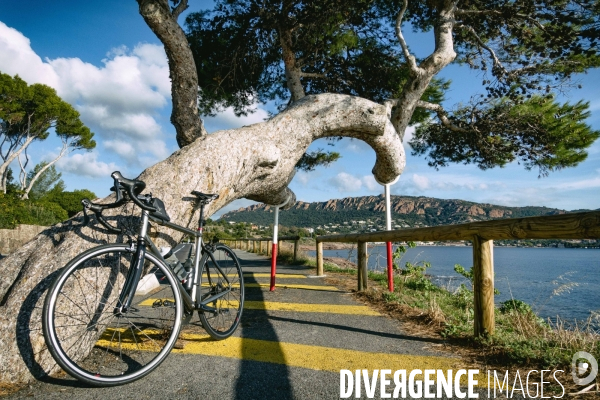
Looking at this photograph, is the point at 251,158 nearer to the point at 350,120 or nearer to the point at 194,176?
the point at 194,176

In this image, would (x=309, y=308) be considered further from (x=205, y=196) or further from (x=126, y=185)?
(x=126, y=185)

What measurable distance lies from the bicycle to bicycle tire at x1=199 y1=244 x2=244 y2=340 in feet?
0.06

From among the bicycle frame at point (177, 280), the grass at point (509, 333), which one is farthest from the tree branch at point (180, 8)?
the grass at point (509, 333)

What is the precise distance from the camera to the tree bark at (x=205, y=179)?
7.80 ft

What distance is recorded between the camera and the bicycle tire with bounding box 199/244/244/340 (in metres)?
3.15

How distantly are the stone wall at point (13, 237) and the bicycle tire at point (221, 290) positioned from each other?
1080 cm

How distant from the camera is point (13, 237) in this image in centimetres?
1245

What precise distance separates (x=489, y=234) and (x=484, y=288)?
1.46 feet

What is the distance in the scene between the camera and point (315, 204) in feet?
318

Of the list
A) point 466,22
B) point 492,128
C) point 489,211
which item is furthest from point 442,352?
point 489,211

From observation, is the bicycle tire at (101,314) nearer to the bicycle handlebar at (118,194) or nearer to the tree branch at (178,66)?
the bicycle handlebar at (118,194)

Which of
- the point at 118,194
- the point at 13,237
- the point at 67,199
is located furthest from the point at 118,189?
the point at 67,199


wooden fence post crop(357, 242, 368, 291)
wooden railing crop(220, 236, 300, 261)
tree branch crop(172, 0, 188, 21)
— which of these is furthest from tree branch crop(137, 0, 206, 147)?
wooden railing crop(220, 236, 300, 261)

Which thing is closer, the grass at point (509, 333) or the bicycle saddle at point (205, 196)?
the grass at point (509, 333)
